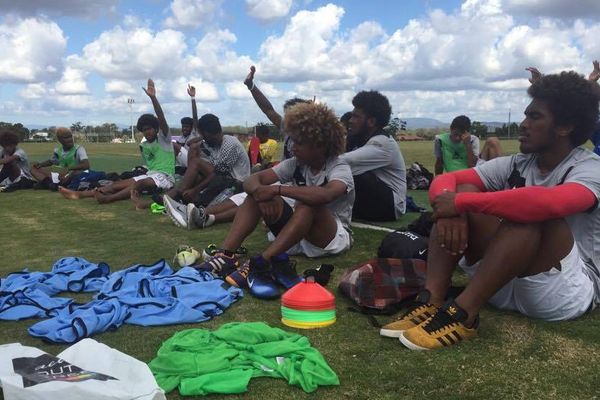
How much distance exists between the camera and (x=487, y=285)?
10.4 ft

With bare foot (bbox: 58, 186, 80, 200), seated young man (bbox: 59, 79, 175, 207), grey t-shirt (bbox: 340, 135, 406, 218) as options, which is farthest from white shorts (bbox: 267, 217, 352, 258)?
bare foot (bbox: 58, 186, 80, 200)

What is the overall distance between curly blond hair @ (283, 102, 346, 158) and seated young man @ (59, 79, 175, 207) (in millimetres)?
5380

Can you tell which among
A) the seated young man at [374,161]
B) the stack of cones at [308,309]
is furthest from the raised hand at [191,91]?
the stack of cones at [308,309]

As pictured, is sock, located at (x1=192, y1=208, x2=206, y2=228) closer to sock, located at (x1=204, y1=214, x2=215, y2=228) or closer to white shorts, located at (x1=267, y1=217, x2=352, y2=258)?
sock, located at (x1=204, y1=214, x2=215, y2=228)

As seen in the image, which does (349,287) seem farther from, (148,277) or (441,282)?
(148,277)

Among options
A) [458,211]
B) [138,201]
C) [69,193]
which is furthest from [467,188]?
[69,193]

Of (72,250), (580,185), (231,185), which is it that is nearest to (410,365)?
(580,185)

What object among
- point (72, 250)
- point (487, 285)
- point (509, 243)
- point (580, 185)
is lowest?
point (72, 250)

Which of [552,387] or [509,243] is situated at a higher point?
[509,243]

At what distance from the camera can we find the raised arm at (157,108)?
951cm

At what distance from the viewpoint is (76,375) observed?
246cm

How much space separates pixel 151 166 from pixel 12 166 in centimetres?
395

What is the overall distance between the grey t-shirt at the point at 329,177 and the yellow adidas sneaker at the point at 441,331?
77.7 inches

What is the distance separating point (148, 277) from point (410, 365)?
7.70 feet
